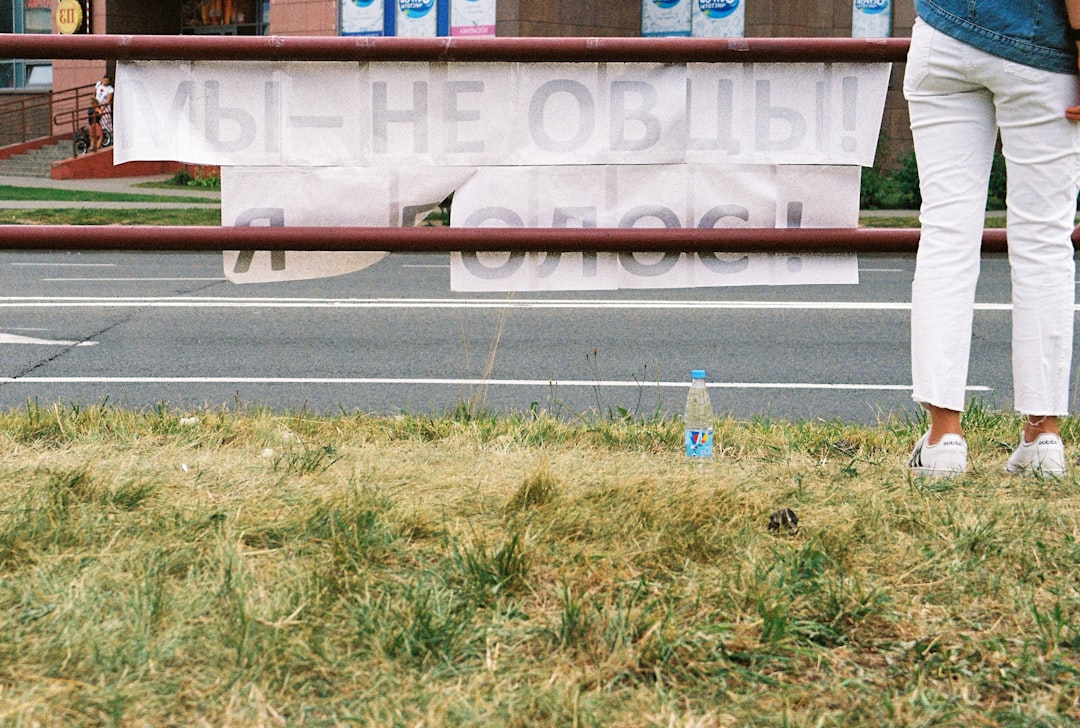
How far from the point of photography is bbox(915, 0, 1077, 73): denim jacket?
3422mm

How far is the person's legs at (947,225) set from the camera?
3.61 m

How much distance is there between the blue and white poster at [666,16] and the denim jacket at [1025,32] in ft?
79.6

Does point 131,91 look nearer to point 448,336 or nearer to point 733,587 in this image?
point 733,587

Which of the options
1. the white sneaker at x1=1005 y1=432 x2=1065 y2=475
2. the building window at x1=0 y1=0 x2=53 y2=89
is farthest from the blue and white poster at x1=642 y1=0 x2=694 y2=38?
the white sneaker at x1=1005 y1=432 x2=1065 y2=475

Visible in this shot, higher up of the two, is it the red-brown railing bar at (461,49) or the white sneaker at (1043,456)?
the red-brown railing bar at (461,49)

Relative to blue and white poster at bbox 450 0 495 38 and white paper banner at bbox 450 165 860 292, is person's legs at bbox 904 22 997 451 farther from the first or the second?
blue and white poster at bbox 450 0 495 38

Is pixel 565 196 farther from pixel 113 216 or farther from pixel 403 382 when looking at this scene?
pixel 113 216

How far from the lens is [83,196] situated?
2377 centimetres

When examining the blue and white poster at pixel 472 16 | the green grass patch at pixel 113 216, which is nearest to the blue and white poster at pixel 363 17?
the blue and white poster at pixel 472 16

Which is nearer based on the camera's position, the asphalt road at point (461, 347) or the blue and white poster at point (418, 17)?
the asphalt road at point (461, 347)

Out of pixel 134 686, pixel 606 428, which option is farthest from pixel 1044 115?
pixel 134 686

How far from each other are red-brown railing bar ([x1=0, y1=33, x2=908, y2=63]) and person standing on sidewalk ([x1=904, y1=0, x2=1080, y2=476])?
2.00 feet

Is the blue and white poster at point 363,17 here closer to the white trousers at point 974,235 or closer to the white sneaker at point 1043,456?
the white trousers at point 974,235

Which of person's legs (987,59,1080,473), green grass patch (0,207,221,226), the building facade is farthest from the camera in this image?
the building facade
